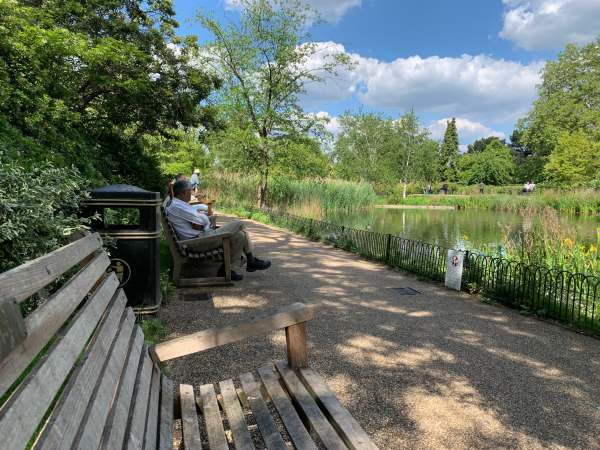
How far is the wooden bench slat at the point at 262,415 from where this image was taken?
1.84 meters

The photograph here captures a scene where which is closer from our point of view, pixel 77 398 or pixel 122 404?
pixel 77 398

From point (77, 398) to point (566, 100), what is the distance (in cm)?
5460

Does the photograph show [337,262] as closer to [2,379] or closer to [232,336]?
[232,336]

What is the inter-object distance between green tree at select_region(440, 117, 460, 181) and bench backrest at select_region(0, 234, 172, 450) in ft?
Result: 227

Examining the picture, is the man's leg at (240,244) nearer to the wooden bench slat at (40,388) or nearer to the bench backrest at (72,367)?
the bench backrest at (72,367)

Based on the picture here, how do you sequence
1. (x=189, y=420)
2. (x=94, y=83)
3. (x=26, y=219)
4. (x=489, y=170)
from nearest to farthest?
(x=189, y=420) → (x=26, y=219) → (x=94, y=83) → (x=489, y=170)

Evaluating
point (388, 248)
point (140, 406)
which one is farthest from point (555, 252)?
point (140, 406)

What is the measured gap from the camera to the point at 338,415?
1.94 m

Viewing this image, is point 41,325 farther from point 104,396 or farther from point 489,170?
point 489,170

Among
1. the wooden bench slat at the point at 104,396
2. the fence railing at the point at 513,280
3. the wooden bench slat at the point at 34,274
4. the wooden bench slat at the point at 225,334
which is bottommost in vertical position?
the fence railing at the point at 513,280

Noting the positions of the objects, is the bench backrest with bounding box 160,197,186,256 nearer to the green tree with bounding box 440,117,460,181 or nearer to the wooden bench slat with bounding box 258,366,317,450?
the wooden bench slat with bounding box 258,366,317,450

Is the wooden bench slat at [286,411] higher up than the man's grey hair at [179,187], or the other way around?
the man's grey hair at [179,187]

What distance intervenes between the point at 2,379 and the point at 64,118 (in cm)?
680

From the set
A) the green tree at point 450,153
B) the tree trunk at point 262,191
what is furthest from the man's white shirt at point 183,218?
the green tree at point 450,153
